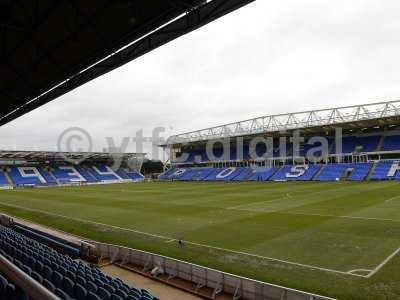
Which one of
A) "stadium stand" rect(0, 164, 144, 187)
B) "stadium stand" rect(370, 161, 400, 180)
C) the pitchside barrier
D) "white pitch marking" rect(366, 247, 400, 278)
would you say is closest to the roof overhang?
the pitchside barrier

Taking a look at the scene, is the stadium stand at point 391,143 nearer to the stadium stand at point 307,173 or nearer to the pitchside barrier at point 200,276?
the stadium stand at point 307,173

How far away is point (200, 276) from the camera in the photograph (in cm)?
1061

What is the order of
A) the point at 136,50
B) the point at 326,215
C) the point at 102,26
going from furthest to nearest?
the point at 326,215 < the point at 136,50 < the point at 102,26

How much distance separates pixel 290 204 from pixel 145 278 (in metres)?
16.5

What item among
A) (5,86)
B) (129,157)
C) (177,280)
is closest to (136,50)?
(5,86)

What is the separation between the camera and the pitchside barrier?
28.5ft

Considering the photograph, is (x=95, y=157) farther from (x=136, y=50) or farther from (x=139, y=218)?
(x=136, y=50)

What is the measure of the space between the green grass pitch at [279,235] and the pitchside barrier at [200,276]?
147 centimetres

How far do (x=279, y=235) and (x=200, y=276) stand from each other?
656 cm

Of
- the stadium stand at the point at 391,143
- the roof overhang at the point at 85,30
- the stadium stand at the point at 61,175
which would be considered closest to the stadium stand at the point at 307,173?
the stadium stand at the point at 391,143

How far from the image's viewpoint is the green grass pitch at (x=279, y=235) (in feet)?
35.1

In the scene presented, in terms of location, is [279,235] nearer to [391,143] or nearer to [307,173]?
[307,173]

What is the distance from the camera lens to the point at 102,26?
838 cm

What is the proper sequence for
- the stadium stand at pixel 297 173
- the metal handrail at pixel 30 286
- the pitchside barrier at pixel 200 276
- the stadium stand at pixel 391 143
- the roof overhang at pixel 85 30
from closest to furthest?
1. the metal handrail at pixel 30 286
2. the roof overhang at pixel 85 30
3. the pitchside barrier at pixel 200 276
4. the stadium stand at pixel 297 173
5. the stadium stand at pixel 391 143
